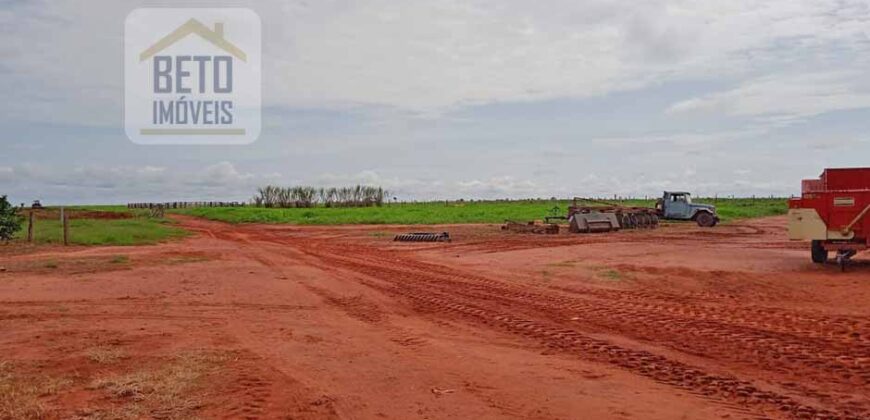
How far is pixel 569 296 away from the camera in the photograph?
12133 millimetres

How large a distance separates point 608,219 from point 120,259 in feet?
74.9

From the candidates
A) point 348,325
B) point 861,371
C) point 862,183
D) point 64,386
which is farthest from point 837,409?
point 862,183

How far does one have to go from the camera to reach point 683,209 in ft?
134

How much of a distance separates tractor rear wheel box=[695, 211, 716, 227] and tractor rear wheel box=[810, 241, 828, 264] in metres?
22.3

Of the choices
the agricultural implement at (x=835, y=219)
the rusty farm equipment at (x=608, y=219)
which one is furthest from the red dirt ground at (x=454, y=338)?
the rusty farm equipment at (x=608, y=219)

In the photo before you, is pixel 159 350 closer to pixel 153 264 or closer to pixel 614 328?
pixel 614 328

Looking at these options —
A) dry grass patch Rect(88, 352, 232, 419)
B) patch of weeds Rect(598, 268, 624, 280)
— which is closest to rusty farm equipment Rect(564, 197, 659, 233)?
patch of weeds Rect(598, 268, 624, 280)

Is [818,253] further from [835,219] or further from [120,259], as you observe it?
[120,259]

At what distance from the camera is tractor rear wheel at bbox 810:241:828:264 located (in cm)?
1658

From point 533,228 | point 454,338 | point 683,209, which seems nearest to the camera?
point 454,338

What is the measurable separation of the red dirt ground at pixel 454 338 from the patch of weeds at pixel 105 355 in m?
0.07

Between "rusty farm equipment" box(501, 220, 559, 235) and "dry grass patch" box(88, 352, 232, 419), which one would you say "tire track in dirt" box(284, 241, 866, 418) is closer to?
"dry grass patch" box(88, 352, 232, 419)

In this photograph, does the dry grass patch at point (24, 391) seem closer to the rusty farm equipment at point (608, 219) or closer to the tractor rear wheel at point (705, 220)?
the rusty farm equipment at point (608, 219)

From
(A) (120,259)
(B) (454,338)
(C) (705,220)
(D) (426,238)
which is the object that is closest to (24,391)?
(B) (454,338)
